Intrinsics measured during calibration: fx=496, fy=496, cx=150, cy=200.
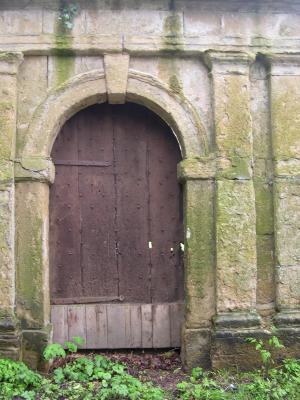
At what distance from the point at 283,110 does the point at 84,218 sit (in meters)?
2.26

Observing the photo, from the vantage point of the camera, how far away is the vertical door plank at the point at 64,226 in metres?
5.00

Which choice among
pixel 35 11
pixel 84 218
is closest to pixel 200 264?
pixel 84 218

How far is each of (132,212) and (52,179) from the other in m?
0.88

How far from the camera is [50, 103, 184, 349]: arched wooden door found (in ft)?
16.5

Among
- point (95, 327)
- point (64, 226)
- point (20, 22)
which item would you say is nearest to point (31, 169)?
point (64, 226)

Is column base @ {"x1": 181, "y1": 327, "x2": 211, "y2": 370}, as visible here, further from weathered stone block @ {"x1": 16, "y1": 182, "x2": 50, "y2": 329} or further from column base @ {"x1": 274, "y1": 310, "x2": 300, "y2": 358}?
weathered stone block @ {"x1": 16, "y1": 182, "x2": 50, "y2": 329}

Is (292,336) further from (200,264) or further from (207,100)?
(207,100)

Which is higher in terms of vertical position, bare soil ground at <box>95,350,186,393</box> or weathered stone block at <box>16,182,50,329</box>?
weathered stone block at <box>16,182,50,329</box>

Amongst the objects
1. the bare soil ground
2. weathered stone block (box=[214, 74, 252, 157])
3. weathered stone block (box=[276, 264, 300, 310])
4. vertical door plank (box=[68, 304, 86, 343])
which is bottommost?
the bare soil ground

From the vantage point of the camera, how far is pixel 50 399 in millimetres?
4047

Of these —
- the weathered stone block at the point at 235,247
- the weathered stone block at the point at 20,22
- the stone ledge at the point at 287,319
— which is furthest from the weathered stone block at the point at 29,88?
the stone ledge at the point at 287,319

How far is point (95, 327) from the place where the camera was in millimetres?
5004

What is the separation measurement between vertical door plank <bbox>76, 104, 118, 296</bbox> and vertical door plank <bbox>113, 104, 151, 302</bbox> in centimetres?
8

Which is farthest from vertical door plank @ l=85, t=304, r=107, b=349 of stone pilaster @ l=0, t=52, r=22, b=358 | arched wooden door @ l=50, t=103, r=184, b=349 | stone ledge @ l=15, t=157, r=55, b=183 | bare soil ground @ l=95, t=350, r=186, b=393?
stone ledge @ l=15, t=157, r=55, b=183
